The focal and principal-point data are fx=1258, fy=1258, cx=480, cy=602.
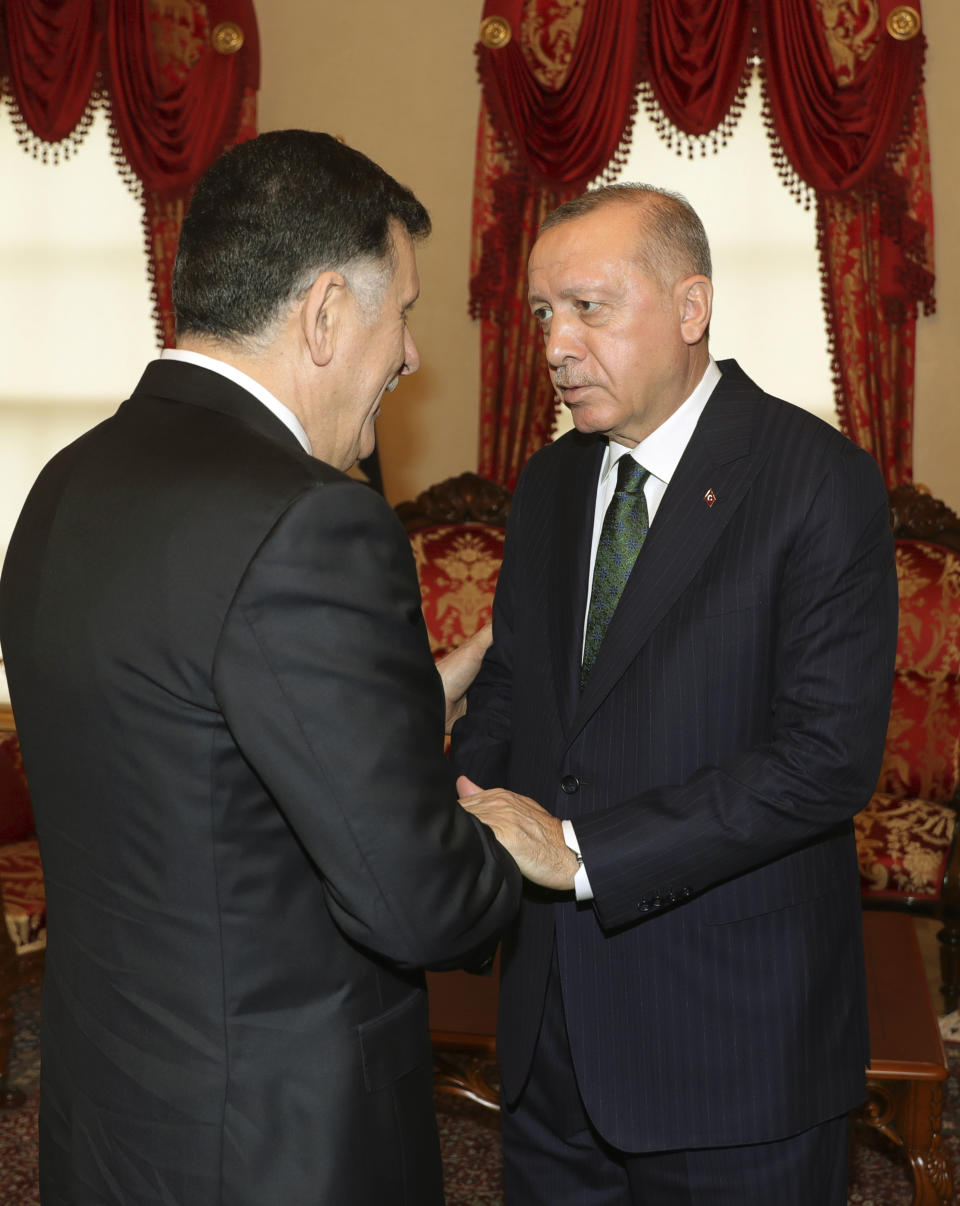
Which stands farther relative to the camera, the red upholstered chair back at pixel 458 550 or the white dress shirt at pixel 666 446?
the red upholstered chair back at pixel 458 550

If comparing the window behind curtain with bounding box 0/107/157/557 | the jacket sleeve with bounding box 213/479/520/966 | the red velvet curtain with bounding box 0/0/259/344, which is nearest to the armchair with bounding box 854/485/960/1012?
the jacket sleeve with bounding box 213/479/520/966

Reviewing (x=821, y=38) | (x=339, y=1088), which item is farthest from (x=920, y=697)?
(x=339, y=1088)

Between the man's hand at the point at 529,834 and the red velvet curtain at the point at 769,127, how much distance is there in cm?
378

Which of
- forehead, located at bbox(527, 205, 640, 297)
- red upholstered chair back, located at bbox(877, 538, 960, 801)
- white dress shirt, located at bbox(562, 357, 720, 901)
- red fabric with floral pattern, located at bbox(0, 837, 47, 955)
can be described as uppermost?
forehead, located at bbox(527, 205, 640, 297)

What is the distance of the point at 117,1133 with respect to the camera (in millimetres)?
1397

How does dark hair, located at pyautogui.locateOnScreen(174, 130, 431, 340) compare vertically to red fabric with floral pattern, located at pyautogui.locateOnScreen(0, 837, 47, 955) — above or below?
above

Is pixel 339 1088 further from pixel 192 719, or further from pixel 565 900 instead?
pixel 565 900

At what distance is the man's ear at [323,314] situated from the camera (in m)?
1.38

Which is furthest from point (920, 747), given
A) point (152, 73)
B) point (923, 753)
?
point (152, 73)

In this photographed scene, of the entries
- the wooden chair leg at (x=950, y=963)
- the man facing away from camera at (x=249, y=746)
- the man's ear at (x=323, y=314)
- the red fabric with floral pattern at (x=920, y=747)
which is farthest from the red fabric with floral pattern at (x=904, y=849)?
the man's ear at (x=323, y=314)

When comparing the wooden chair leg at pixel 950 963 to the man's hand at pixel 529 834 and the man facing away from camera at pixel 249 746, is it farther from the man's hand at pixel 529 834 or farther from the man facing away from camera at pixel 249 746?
the man facing away from camera at pixel 249 746

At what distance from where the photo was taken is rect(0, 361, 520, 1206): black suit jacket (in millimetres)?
1209

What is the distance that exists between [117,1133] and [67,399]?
204 inches

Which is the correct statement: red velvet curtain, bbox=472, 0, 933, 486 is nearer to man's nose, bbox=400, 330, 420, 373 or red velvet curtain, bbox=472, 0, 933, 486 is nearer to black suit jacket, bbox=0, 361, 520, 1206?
man's nose, bbox=400, 330, 420, 373
